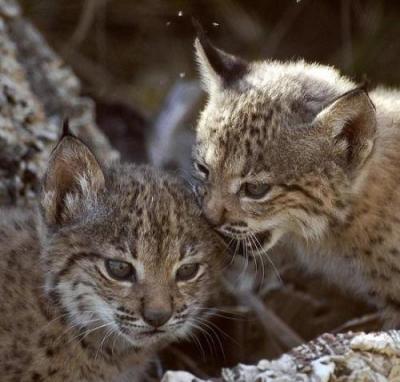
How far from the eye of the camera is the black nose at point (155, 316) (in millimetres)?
4273

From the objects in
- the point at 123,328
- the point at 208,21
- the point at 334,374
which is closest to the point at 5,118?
the point at 123,328

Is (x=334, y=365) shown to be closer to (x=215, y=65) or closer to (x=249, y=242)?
(x=249, y=242)

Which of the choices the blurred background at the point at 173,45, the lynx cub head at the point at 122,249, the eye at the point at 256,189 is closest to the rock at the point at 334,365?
the lynx cub head at the point at 122,249

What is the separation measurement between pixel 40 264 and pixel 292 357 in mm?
1282

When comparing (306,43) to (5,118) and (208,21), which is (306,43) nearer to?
(208,21)

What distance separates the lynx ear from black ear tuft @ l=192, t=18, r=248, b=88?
3.17 ft

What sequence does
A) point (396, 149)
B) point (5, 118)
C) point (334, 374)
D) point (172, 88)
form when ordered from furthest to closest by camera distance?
1. point (172, 88)
2. point (5, 118)
3. point (396, 149)
4. point (334, 374)

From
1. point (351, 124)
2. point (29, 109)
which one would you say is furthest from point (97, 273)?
point (29, 109)

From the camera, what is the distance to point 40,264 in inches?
182

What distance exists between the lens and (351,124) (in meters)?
4.68

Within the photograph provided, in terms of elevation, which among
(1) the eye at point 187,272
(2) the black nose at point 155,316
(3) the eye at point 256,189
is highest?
(3) the eye at point 256,189

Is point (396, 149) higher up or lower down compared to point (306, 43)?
lower down

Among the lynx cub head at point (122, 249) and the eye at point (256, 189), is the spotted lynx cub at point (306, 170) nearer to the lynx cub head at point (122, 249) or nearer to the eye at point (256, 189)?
the eye at point (256, 189)

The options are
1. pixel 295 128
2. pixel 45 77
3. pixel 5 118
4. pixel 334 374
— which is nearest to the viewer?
pixel 334 374
